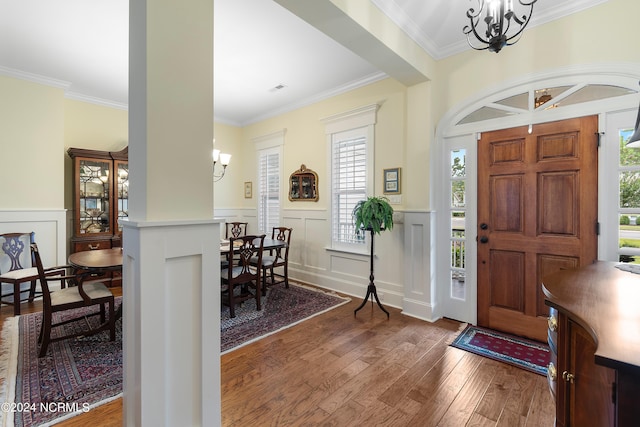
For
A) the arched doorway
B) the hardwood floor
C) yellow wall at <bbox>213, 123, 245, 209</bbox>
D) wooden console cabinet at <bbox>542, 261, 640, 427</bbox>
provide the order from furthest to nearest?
1. yellow wall at <bbox>213, 123, 245, 209</bbox>
2. the arched doorway
3. the hardwood floor
4. wooden console cabinet at <bbox>542, 261, 640, 427</bbox>

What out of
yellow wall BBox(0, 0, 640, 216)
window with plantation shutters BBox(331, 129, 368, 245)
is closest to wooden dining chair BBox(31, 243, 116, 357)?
yellow wall BBox(0, 0, 640, 216)

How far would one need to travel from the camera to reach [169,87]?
1.28m

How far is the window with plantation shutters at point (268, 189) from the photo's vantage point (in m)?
5.37

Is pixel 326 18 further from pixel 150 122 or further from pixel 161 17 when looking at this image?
pixel 150 122

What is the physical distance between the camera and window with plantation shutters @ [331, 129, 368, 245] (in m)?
4.09

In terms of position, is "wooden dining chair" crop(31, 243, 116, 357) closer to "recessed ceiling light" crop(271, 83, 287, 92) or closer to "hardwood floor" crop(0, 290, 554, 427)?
"hardwood floor" crop(0, 290, 554, 427)

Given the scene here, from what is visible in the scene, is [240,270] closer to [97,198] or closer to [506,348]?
[97,198]

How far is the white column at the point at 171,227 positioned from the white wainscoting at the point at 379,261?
8.25ft

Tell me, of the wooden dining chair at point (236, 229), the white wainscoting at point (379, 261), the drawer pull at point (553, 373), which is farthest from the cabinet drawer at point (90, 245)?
the drawer pull at point (553, 373)

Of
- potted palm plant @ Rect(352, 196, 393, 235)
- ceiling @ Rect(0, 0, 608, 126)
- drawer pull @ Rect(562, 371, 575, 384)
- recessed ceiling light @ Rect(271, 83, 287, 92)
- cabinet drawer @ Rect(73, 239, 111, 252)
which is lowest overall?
drawer pull @ Rect(562, 371, 575, 384)

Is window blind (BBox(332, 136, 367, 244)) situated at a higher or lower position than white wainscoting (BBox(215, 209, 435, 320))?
higher

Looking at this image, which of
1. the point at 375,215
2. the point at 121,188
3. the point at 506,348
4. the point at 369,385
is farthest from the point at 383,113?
the point at 121,188

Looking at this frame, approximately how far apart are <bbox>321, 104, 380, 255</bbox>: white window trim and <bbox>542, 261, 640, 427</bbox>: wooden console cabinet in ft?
8.79

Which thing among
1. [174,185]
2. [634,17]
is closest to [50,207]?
[174,185]
